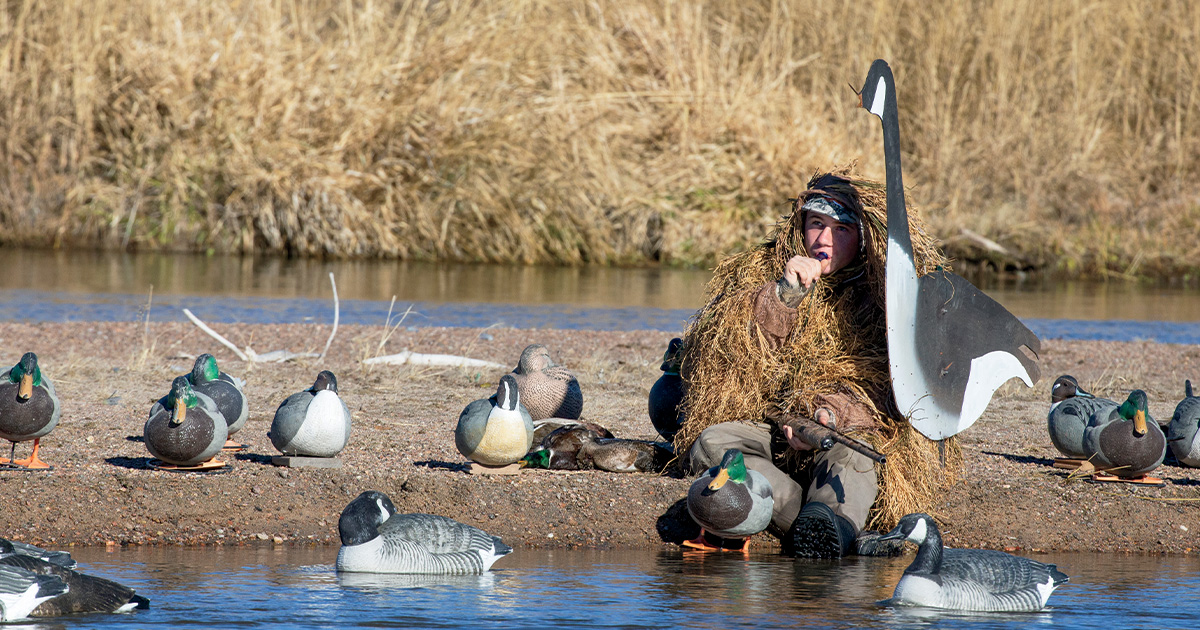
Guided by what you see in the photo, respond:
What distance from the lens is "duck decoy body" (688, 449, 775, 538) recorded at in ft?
19.2

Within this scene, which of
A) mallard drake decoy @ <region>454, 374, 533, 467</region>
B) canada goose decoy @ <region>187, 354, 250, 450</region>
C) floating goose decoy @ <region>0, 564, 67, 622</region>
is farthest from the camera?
canada goose decoy @ <region>187, 354, 250, 450</region>

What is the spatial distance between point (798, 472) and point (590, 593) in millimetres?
1573

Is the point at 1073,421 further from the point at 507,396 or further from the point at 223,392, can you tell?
the point at 223,392

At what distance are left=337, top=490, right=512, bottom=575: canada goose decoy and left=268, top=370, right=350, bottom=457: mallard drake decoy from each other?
945 mm

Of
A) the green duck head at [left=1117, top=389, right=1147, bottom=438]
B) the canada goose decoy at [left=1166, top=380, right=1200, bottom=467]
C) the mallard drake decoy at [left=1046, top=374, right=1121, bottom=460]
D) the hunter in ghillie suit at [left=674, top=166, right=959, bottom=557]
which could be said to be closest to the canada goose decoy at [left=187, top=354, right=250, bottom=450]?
the hunter in ghillie suit at [left=674, top=166, right=959, bottom=557]

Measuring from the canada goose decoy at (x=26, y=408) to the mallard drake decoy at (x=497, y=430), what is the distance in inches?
74.1

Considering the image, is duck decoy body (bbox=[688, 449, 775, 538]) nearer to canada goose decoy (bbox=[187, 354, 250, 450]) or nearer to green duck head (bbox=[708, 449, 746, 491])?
green duck head (bbox=[708, 449, 746, 491])

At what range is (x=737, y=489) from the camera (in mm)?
5902

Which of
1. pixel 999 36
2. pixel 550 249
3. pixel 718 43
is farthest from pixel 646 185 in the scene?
pixel 999 36

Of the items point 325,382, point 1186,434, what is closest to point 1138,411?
point 1186,434

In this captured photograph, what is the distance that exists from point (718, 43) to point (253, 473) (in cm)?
1851

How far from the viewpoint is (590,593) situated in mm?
5262

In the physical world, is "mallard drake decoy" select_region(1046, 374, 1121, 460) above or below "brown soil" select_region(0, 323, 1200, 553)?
above

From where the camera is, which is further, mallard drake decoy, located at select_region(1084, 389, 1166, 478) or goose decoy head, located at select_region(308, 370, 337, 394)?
mallard drake decoy, located at select_region(1084, 389, 1166, 478)
